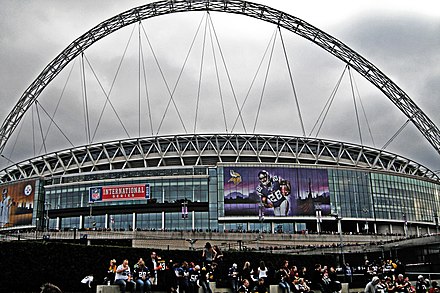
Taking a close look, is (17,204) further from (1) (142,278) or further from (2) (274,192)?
(1) (142,278)

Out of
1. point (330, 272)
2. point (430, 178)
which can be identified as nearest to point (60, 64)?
point (330, 272)

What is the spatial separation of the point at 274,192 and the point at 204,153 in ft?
66.5

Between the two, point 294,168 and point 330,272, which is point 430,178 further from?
point 330,272

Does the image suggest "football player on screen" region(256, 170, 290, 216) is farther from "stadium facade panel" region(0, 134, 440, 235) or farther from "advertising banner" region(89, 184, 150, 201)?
"advertising banner" region(89, 184, 150, 201)

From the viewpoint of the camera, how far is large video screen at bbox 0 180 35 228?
103 m

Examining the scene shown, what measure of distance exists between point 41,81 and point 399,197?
7816 centimetres

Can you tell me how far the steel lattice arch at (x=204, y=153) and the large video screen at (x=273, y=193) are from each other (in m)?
9.05

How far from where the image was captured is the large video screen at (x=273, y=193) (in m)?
94.2

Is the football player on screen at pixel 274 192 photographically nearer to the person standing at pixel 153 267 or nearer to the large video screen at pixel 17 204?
the large video screen at pixel 17 204

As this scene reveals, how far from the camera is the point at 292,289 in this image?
2041 cm

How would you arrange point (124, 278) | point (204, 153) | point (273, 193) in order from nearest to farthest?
point (124, 278) < point (273, 193) < point (204, 153)

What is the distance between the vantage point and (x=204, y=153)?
107500mm

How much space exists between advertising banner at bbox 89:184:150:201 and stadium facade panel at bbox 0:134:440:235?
0.67ft

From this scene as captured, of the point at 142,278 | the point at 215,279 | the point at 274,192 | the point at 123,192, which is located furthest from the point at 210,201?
the point at 142,278
